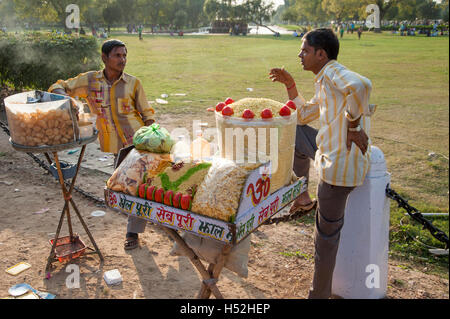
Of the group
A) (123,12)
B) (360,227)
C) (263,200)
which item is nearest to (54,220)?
(263,200)

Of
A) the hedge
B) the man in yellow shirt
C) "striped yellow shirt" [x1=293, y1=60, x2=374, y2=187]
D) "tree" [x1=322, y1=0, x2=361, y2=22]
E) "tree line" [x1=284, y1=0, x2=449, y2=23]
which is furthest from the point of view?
"tree" [x1=322, y1=0, x2=361, y2=22]

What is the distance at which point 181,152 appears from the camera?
2564 mm

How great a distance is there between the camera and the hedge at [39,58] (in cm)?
914

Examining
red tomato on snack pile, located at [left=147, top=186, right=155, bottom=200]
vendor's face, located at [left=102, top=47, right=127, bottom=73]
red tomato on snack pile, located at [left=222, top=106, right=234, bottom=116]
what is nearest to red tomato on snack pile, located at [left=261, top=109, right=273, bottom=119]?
red tomato on snack pile, located at [left=222, top=106, right=234, bottom=116]

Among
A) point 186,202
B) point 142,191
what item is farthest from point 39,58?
point 186,202

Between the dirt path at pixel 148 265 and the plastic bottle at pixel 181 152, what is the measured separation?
1.19 m

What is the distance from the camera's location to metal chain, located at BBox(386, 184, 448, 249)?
2498mm

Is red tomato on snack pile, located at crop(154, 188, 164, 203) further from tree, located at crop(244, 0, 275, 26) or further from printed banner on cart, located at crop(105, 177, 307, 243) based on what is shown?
tree, located at crop(244, 0, 275, 26)

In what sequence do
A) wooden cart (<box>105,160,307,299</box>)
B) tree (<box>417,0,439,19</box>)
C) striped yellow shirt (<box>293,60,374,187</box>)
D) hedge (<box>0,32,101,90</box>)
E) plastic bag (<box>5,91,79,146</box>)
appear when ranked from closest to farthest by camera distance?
wooden cart (<box>105,160,307,299</box>) < striped yellow shirt (<box>293,60,374,187</box>) < plastic bag (<box>5,91,79,146</box>) < hedge (<box>0,32,101,90</box>) < tree (<box>417,0,439,19</box>)

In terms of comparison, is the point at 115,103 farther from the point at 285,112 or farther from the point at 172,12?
the point at 172,12

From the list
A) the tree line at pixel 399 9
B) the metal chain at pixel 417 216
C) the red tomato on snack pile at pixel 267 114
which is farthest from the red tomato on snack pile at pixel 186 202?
the tree line at pixel 399 9

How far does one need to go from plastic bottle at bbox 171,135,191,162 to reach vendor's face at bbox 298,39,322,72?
3.04 feet

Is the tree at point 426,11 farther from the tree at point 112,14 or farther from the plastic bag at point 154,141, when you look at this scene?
the plastic bag at point 154,141
